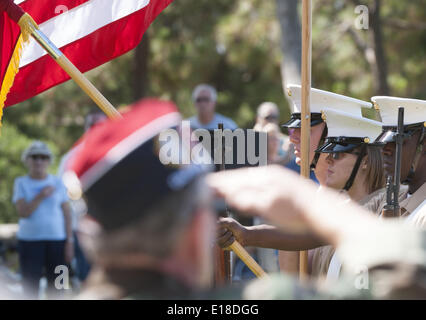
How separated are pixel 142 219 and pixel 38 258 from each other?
5207 mm

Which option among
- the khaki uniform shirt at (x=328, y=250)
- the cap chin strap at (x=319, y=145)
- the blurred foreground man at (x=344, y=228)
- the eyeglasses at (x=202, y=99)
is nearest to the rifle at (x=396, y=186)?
the khaki uniform shirt at (x=328, y=250)

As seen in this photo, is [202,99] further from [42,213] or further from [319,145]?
[319,145]

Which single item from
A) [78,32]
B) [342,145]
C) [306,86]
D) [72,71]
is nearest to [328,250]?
[342,145]

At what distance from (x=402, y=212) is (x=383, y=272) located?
190 cm

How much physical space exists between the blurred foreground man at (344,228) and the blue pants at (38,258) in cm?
506

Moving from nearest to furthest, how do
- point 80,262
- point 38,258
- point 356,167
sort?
1. point 356,167
2. point 38,258
3. point 80,262

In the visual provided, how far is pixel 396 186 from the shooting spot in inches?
113

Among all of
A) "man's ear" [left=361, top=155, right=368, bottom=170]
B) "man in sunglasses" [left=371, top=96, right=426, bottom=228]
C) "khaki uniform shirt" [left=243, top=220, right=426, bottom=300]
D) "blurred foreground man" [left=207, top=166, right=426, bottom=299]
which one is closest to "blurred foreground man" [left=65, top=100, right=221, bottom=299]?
"blurred foreground man" [left=207, top=166, right=426, bottom=299]

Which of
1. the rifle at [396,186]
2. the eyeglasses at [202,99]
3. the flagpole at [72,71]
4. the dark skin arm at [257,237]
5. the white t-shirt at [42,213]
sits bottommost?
the dark skin arm at [257,237]

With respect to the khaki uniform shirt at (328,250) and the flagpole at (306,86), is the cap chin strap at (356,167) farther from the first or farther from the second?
the flagpole at (306,86)

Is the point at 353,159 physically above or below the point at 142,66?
below

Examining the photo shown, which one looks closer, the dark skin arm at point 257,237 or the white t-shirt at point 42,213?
the dark skin arm at point 257,237

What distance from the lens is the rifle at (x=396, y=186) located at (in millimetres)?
2869

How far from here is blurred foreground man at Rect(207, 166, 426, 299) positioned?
3.81ft
